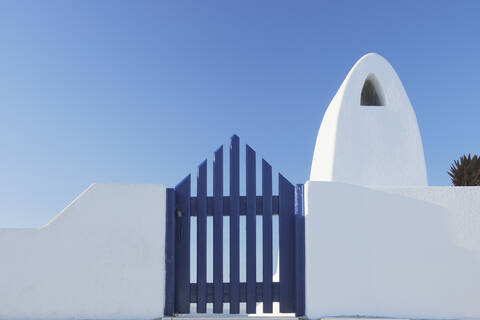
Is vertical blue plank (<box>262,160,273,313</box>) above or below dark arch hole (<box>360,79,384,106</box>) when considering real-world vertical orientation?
below

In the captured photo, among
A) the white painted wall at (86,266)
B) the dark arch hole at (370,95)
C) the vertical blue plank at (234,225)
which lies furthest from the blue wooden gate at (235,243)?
the dark arch hole at (370,95)

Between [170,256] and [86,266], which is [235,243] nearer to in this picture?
[170,256]

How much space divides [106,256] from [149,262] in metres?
0.66

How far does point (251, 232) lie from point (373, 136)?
5.15 metres

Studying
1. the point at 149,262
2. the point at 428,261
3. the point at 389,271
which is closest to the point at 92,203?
the point at 149,262

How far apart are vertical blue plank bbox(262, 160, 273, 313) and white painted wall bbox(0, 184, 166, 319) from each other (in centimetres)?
159

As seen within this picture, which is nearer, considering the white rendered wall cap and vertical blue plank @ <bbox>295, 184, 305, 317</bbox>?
vertical blue plank @ <bbox>295, 184, 305, 317</bbox>

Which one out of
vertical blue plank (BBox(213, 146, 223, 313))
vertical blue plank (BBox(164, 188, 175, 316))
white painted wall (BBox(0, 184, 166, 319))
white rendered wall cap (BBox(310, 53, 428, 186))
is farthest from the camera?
white rendered wall cap (BBox(310, 53, 428, 186))

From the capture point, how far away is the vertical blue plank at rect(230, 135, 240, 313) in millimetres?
6473

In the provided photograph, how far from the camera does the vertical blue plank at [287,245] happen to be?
649 cm

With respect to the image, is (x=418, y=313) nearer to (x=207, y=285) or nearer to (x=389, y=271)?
(x=389, y=271)

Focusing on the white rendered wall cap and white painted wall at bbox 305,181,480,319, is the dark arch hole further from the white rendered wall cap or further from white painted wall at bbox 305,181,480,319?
white painted wall at bbox 305,181,480,319

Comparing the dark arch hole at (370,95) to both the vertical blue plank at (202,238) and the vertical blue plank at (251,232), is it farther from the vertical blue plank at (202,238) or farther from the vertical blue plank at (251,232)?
the vertical blue plank at (202,238)

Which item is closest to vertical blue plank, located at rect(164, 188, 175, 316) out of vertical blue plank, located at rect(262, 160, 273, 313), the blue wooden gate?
the blue wooden gate
